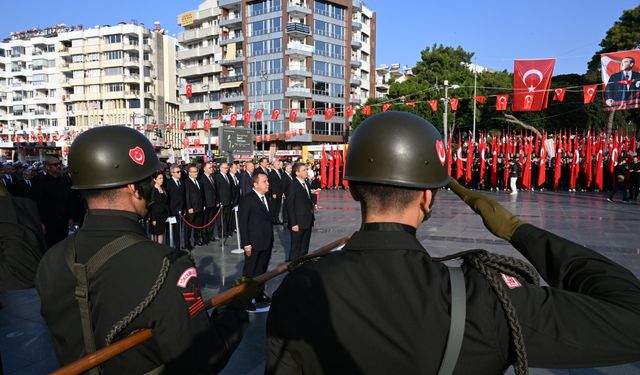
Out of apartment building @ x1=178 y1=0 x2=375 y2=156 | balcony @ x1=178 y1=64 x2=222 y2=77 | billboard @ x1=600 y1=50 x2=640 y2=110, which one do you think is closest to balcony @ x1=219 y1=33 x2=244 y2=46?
apartment building @ x1=178 y1=0 x2=375 y2=156

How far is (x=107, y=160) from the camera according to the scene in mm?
1950

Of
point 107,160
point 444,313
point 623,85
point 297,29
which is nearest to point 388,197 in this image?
point 444,313

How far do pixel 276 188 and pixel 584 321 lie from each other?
41.5 ft

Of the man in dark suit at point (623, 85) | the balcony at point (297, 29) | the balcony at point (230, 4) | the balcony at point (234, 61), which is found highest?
the balcony at point (230, 4)

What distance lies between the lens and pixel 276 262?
27.4 ft

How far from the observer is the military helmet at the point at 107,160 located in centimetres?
194

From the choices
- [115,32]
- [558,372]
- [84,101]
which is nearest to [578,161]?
[558,372]

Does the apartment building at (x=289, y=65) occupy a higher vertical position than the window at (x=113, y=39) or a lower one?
lower

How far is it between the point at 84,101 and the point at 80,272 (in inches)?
3190

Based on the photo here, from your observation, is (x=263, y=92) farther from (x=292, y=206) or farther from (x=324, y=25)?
(x=292, y=206)

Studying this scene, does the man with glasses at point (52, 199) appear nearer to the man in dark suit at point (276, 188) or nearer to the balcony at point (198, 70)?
the man in dark suit at point (276, 188)

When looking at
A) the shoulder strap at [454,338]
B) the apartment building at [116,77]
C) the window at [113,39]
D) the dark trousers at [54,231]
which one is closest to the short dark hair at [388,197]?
the shoulder strap at [454,338]

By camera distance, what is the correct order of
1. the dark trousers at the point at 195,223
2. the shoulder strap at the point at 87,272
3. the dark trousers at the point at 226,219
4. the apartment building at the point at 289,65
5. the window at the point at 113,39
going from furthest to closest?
the window at the point at 113,39, the apartment building at the point at 289,65, the dark trousers at the point at 226,219, the dark trousers at the point at 195,223, the shoulder strap at the point at 87,272

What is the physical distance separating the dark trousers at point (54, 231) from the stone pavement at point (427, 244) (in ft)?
5.87
